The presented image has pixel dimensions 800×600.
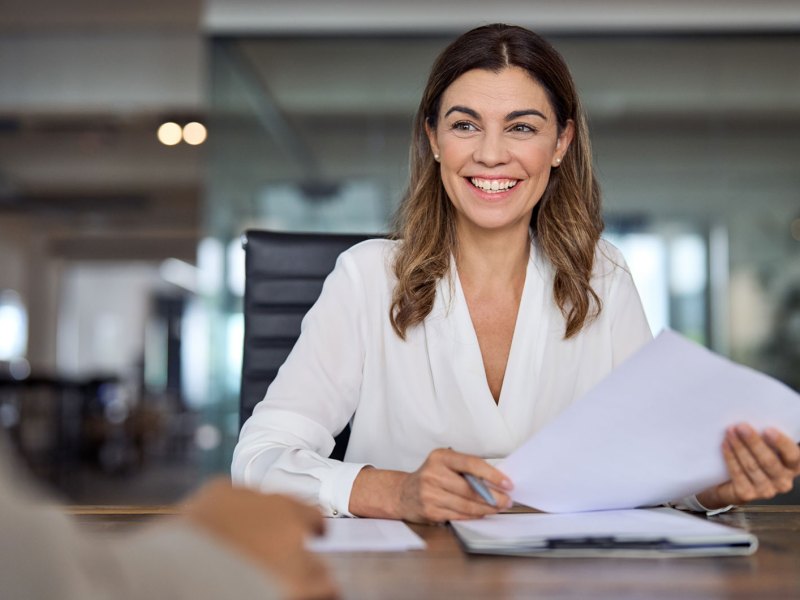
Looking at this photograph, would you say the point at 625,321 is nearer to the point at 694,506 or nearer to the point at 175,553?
the point at 694,506

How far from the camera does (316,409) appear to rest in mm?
1443

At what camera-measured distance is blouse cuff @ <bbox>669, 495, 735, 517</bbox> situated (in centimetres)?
119

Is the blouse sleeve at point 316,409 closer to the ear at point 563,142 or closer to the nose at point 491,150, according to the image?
the nose at point 491,150

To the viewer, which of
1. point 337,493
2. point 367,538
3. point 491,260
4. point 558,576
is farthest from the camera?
point 491,260

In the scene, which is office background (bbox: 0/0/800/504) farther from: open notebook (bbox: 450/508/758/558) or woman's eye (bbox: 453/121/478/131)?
open notebook (bbox: 450/508/758/558)

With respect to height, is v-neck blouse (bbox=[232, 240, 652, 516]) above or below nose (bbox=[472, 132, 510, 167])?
below

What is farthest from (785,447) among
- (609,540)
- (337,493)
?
(337,493)

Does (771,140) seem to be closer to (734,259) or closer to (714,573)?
(734,259)

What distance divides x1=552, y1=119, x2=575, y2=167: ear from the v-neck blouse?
0.64 feet

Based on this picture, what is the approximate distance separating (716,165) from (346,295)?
412 cm

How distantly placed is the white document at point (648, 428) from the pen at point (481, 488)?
0.03 metres

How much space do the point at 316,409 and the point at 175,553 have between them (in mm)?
979

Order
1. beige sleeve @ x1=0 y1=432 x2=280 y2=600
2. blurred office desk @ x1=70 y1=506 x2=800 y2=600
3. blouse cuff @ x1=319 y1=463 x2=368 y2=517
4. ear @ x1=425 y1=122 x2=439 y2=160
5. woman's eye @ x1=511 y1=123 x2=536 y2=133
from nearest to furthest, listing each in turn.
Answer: beige sleeve @ x1=0 y1=432 x2=280 y2=600 → blurred office desk @ x1=70 y1=506 x2=800 y2=600 → blouse cuff @ x1=319 y1=463 x2=368 y2=517 → woman's eye @ x1=511 y1=123 x2=536 y2=133 → ear @ x1=425 y1=122 x2=439 y2=160

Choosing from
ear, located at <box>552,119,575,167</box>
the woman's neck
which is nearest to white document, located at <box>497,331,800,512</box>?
the woman's neck
